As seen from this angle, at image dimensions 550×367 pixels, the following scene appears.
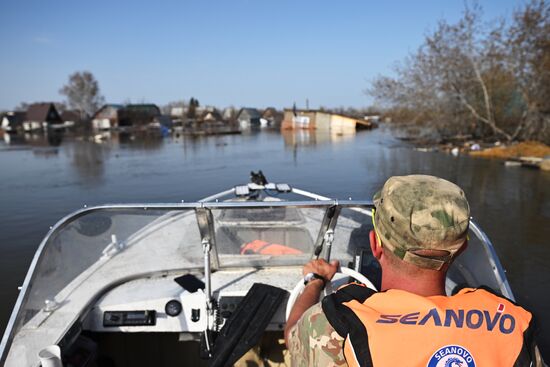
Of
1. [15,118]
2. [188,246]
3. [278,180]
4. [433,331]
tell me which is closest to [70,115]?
[15,118]

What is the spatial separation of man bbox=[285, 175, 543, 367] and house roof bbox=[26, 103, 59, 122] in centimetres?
9529

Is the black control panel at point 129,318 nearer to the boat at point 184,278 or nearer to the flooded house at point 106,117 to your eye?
the boat at point 184,278

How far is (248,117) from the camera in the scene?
10694 centimetres

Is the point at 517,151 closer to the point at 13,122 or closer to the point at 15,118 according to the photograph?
the point at 13,122

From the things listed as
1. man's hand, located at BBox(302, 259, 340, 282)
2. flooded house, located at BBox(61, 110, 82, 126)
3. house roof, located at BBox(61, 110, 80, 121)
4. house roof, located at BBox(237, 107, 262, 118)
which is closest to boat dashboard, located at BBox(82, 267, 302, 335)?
man's hand, located at BBox(302, 259, 340, 282)

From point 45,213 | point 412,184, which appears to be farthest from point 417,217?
point 45,213

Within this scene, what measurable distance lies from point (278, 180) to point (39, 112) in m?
84.8

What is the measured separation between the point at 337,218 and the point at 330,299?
151 centimetres

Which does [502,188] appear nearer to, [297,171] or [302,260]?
[297,171]

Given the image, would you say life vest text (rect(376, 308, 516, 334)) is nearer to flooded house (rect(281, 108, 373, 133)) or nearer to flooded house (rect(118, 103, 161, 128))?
flooded house (rect(281, 108, 373, 133))

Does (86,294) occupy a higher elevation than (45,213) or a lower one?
higher

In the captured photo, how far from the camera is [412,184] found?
4.34 feet

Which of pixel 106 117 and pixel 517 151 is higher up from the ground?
pixel 106 117

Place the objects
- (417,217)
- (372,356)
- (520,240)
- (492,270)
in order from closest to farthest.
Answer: (372,356) → (417,217) → (492,270) → (520,240)
